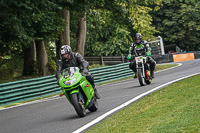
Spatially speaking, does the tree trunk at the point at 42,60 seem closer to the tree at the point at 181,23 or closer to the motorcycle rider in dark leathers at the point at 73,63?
the motorcycle rider in dark leathers at the point at 73,63

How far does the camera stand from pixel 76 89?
357 inches

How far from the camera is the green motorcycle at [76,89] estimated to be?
29.2 ft

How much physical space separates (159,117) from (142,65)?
7532 millimetres

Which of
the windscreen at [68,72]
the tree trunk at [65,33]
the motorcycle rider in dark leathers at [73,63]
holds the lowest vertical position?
the windscreen at [68,72]

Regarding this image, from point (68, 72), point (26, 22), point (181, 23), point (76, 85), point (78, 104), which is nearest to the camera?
point (78, 104)

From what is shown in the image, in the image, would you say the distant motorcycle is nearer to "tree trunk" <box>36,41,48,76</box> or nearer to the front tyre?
the front tyre

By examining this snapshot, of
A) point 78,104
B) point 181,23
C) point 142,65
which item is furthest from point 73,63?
point 181,23

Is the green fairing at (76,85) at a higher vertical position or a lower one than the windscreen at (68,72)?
lower

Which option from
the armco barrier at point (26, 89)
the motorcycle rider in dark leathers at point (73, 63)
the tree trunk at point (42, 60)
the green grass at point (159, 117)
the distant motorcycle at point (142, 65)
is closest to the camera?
the green grass at point (159, 117)

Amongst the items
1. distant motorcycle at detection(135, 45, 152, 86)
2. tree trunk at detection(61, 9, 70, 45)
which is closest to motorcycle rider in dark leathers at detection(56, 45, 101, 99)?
distant motorcycle at detection(135, 45, 152, 86)

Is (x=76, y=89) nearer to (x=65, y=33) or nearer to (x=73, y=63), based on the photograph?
(x=73, y=63)

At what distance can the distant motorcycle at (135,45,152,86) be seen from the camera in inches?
584

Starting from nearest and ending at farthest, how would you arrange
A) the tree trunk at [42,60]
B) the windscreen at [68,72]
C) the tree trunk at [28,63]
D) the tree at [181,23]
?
1. the windscreen at [68,72]
2. the tree trunk at [42,60]
3. the tree trunk at [28,63]
4. the tree at [181,23]

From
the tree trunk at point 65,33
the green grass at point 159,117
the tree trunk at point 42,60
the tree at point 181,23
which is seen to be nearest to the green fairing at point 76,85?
the green grass at point 159,117
